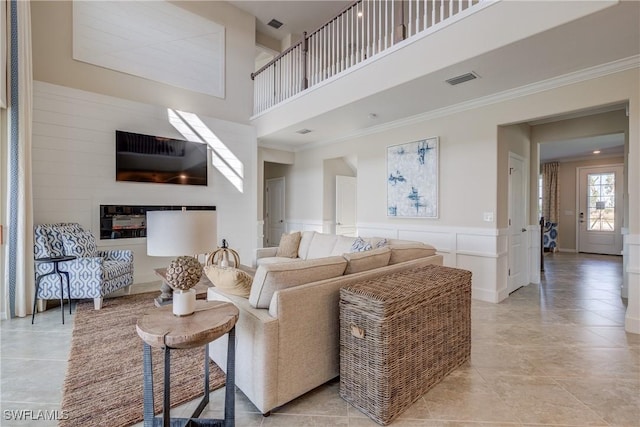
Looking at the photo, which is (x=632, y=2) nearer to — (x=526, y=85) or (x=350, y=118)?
(x=526, y=85)

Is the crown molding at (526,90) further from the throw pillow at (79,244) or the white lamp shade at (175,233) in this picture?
the throw pillow at (79,244)

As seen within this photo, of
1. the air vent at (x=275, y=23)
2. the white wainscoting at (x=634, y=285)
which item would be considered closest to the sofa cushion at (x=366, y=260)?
the white wainscoting at (x=634, y=285)

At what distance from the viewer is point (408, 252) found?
287 cm

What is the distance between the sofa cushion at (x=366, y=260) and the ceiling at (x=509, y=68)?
2043 millimetres

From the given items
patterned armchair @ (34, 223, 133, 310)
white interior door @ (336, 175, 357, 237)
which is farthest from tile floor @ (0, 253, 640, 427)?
white interior door @ (336, 175, 357, 237)

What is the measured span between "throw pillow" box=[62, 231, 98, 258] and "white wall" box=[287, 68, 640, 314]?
13.8 feet

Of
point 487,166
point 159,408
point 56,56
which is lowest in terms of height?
point 159,408

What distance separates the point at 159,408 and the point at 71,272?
101 inches

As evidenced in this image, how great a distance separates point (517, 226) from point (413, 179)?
1.70 meters

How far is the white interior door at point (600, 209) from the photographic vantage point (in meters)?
8.05

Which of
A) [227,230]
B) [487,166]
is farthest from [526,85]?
[227,230]

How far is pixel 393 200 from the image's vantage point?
520 cm

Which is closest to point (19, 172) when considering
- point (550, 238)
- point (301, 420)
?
→ point (301, 420)

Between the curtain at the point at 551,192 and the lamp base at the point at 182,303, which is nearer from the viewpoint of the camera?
the lamp base at the point at 182,303
